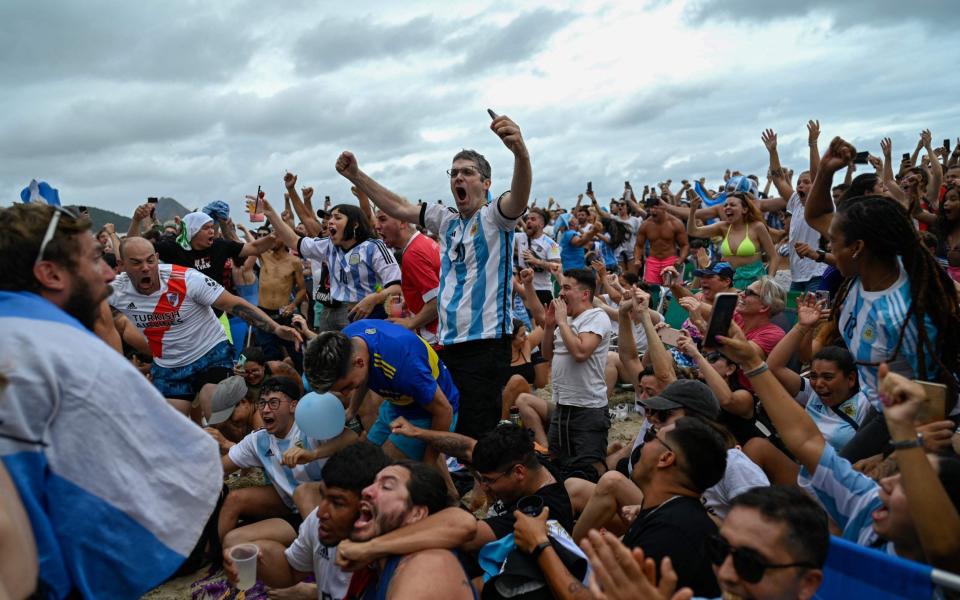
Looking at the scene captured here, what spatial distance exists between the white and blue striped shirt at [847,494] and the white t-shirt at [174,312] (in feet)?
15.5

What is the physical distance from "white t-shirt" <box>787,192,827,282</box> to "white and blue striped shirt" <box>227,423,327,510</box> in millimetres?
4733

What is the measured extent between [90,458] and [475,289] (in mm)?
2878

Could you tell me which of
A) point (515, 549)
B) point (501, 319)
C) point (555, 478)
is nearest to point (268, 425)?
point (501, 319)

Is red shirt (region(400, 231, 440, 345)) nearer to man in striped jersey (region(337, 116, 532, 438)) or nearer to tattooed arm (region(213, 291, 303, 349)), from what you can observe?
man in striped jersey (region(337, 116, 532, 438))

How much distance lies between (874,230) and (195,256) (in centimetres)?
663

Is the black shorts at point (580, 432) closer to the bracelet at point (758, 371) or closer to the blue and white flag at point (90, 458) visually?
the bracelet at point (758, 371)

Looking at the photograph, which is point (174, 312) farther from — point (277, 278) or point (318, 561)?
point (277, 278)

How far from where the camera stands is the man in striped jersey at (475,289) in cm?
436

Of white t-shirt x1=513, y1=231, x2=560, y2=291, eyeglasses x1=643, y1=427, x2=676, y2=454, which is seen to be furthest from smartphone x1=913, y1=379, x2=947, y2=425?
white t-shirt x1=513, y1=231, x2=560, y2=291

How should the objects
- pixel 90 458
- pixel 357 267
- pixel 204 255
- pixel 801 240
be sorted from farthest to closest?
pixel 204 255 → pixel 801 240 → pixel 357 267 → pixel 90 458

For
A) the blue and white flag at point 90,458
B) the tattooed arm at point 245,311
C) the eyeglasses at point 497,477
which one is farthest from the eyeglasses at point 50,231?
the tattooed arm at point 245,311

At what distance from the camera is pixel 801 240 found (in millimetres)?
6797

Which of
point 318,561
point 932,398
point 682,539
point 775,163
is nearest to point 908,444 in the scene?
point 932,398

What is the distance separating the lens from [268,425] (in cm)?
472
